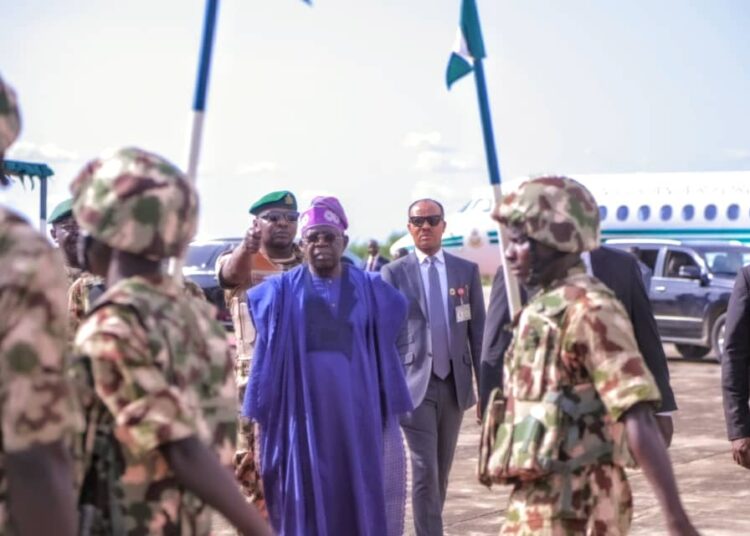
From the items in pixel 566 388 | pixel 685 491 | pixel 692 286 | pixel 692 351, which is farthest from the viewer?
pixel 692 351

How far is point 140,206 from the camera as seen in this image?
3.59 m

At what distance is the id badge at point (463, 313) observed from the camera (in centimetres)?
936

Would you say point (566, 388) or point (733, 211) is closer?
A: point (566, 388)

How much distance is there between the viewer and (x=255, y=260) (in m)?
8.46

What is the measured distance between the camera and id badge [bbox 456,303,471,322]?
9.36 meters

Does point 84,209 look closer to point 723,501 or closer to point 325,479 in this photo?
point 325,479

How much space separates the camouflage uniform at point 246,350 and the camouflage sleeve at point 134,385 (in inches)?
172

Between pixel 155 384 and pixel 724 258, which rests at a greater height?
pixel 724 258

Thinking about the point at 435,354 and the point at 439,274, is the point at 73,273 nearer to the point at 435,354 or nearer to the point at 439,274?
the point at 435,354

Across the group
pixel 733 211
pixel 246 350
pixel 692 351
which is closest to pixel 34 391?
pixel 246 350

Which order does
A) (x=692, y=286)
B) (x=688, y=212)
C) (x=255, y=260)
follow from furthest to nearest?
(x=688, y=212) → (x=692, y=286) → (x=255, y=260)

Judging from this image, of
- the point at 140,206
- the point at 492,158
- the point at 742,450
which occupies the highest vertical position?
the point at 492,158

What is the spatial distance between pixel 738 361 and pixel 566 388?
2573mm

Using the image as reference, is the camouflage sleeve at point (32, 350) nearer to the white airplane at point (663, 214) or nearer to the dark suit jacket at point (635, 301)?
the dark suit jacket at point (635, 301)
